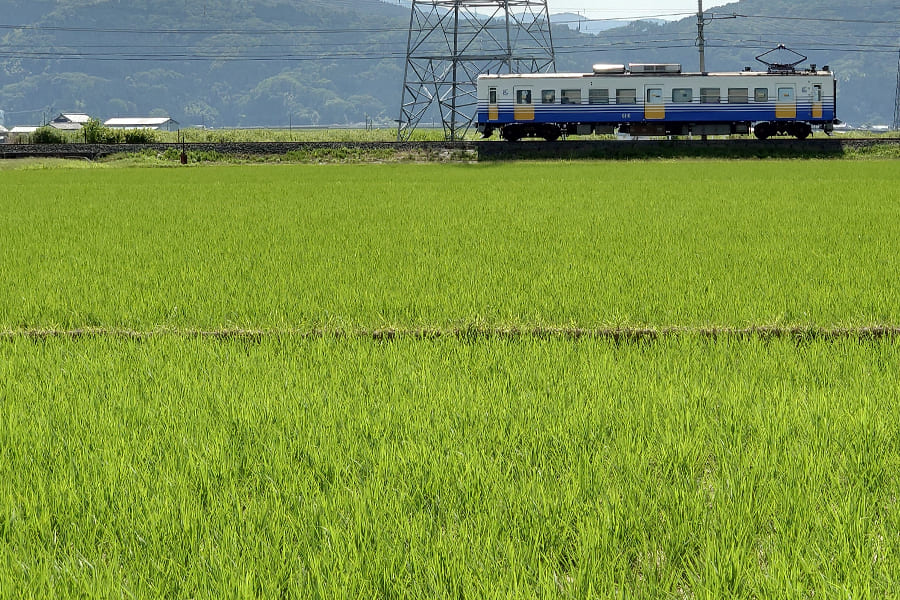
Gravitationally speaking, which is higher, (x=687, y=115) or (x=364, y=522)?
(x=687, y=115)

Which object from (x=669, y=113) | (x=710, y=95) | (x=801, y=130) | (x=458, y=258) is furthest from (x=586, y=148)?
(x=458, y=258)

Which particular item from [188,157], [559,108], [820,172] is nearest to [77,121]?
[188,157]

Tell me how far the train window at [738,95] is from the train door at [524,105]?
713 centimetres

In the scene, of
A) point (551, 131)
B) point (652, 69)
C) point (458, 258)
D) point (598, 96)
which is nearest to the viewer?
point (458, 258)

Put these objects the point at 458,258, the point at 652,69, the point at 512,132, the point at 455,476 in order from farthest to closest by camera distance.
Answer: the point at 512,132 → the point at 652,69 → the point at 458,258 → the point at 455,476

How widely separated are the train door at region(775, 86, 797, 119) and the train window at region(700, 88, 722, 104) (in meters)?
2.11

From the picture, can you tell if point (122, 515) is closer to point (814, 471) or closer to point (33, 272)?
point (814, 471)

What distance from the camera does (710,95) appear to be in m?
30.3

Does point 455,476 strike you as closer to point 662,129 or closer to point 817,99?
point 662,129

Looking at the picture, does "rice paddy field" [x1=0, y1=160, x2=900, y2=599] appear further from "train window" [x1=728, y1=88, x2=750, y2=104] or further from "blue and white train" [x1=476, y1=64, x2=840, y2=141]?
"train window" [x1=728, y1=88, x2=750, y2=104]

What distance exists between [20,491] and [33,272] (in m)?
5.60

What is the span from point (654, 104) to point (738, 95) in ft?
9.77

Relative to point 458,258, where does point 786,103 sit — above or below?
above

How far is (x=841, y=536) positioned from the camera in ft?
8.02
